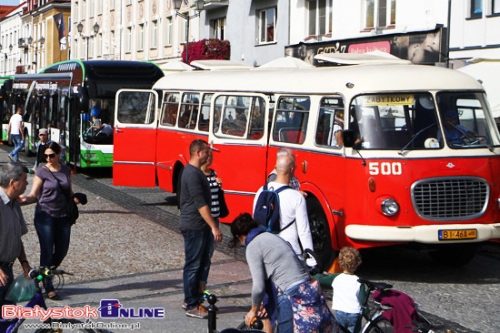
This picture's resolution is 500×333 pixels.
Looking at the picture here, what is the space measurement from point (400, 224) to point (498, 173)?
1537 mm

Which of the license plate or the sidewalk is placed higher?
the license plate

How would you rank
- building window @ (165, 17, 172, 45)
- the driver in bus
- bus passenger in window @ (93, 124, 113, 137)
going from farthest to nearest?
building window @ (165, 17, 172, 45) < bus passenger in window @ (93, 124, 113, 137) < the driver in bus

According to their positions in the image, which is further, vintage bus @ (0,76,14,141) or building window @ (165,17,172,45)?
building window @ (165,17,172,45)

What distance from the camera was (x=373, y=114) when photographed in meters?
11.7

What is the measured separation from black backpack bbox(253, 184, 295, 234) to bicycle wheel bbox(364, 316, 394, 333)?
123 centimetres

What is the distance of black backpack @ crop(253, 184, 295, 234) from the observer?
8.23 metres

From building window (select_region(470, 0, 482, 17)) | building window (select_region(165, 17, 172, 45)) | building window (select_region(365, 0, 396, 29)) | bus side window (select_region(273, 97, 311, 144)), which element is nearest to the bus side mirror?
bus side window (select_region(273, 97, 311, 144))

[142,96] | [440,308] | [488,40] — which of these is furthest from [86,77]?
[440,308]

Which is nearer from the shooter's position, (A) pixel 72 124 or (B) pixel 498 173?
(B) pixel 498 173

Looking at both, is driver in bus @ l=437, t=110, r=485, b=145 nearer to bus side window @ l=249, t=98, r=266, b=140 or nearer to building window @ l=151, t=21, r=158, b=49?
bus side window @ l=249, t=98, r=266, b=140

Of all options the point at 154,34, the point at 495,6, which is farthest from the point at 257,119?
the point at 154,34

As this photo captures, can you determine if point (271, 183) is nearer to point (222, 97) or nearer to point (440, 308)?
point (440, 308)

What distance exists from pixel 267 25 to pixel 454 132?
24702mm

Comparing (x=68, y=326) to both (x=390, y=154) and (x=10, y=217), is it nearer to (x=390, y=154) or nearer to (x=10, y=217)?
Result: (x=10, y=217)
